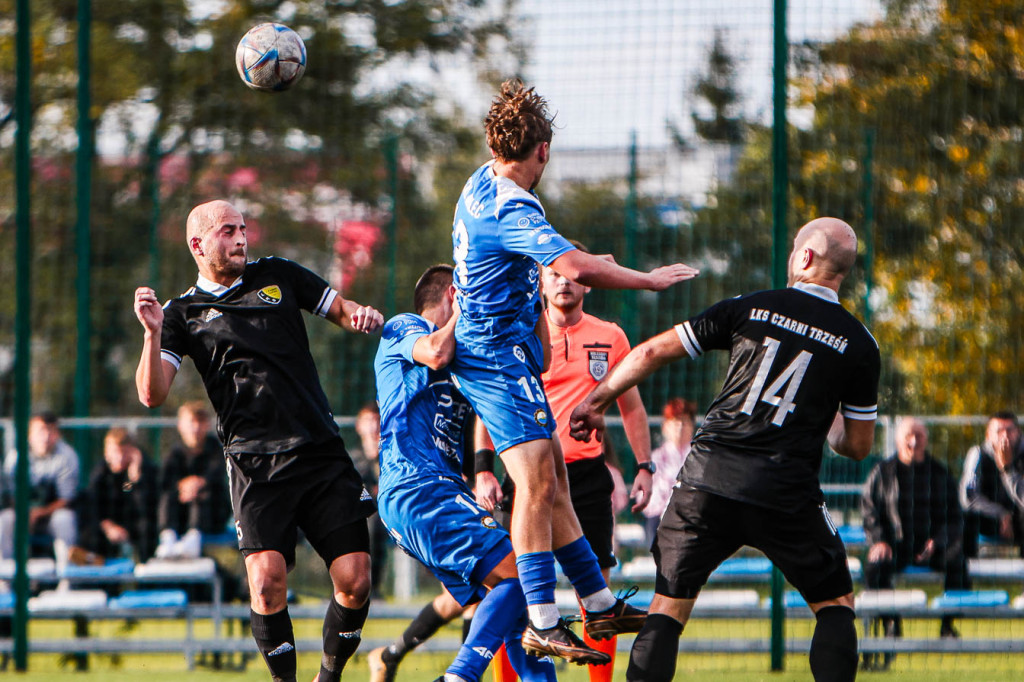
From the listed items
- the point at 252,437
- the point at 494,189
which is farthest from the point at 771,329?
the point at 252,437

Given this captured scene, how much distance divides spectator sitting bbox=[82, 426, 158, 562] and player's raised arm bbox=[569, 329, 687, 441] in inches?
222

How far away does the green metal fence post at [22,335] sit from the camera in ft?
28.0

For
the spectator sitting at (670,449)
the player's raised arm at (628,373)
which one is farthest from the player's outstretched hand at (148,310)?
the spectator sitting at (670,449)

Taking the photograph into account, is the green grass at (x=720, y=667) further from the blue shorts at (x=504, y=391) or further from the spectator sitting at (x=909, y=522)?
the blue shorts at (x=504, y=391)

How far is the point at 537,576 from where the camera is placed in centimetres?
496

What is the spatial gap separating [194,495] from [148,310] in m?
4.61

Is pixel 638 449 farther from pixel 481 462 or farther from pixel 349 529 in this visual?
pixel 349 529

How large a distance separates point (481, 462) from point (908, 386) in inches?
175

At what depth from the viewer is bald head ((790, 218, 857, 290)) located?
16.1 ft

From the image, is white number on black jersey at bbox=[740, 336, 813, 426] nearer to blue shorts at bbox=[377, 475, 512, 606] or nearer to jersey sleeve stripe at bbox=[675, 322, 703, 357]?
jersey sleeve stripe at bbox=[675, 322, 703, 357]

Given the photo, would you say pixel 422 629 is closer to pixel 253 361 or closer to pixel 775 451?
pixel 253 361

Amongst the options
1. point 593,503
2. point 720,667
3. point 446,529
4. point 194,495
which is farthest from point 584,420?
point 194,495

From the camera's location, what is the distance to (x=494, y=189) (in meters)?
5.15

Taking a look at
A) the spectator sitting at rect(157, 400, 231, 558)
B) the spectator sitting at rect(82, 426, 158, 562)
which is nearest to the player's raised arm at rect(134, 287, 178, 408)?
the spectator sitting at rect(157, 400, 231, 558)
